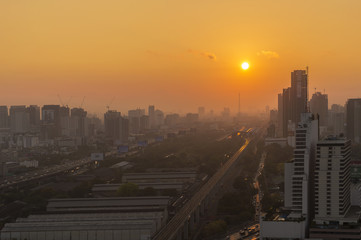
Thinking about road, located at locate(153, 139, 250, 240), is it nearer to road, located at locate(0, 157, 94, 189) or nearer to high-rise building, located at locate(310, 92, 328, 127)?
road, located at locate(0, 157, 94, 189)

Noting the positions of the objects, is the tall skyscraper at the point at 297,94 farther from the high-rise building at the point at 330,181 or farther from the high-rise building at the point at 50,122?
the high-rise building at the point at 50,122

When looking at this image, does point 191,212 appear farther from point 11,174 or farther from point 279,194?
point 11,174

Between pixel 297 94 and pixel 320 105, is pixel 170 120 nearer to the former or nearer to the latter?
pixel 320 105

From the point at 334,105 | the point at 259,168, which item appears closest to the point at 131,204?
the point at 259,168

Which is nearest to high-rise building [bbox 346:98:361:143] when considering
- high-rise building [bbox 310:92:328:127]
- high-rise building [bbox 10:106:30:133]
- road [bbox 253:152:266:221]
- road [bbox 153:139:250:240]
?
high-rise building [bbox 310:92:328:127]

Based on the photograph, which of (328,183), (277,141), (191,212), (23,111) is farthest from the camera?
(23,111)
